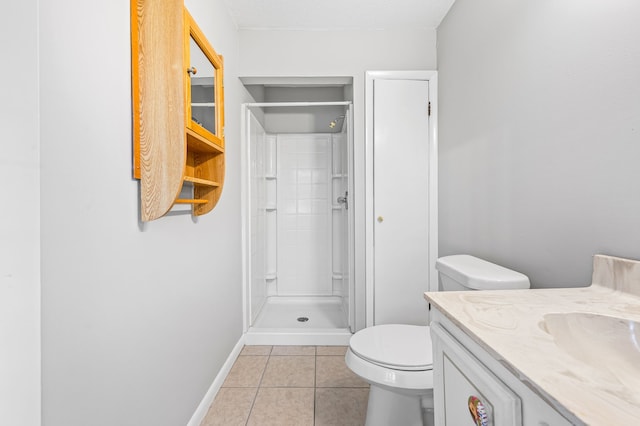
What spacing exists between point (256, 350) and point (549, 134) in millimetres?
2106

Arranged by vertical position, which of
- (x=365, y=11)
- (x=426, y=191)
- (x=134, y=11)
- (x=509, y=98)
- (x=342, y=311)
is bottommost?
(x=342, y=311)

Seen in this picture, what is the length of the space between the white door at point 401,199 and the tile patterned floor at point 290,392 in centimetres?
49

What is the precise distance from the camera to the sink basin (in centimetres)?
59

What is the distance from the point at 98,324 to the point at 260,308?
1.95 m

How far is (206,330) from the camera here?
5.00ft

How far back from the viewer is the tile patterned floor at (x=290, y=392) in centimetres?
147

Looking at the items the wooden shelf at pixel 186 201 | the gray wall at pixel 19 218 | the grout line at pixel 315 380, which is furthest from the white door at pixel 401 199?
the gray wall at pixel 19 218

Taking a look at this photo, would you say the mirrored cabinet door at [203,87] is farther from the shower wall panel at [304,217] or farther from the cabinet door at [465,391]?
the shower wall panel at [304,217]

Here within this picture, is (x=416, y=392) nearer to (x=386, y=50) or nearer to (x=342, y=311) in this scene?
(x=342, y=311)

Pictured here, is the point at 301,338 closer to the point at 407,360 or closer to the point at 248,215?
the point at 248,215

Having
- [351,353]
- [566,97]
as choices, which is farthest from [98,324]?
[566,97]

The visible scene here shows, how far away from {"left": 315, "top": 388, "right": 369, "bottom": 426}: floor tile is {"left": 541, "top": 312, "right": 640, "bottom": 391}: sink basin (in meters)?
1.16

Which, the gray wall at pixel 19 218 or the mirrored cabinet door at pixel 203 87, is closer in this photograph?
the gray wall at pixel 19 218

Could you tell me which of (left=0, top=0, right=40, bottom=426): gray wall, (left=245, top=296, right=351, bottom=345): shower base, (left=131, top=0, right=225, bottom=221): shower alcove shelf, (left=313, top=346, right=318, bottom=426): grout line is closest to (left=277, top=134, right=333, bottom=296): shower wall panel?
(left=245, top=296, right=351, bottom=345): shower base
